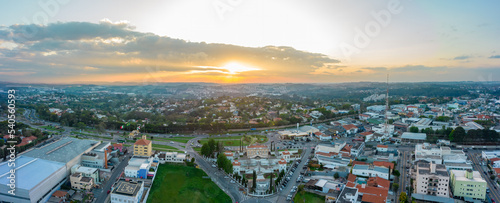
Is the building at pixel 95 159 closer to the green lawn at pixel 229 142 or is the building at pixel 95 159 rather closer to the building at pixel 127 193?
the building at pixel 127 193

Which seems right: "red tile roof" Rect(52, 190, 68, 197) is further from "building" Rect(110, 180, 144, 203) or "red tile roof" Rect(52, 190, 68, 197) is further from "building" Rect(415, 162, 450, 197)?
"building" Rect(415, 162, 450, 197)

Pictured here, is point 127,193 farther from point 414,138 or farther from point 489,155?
point 489,155

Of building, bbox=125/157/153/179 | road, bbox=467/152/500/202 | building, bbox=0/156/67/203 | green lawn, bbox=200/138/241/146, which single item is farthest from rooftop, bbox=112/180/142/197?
road, bbox=467/152/500/202

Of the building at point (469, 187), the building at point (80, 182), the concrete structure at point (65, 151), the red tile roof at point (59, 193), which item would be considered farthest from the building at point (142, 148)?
the building at point (469, 187)

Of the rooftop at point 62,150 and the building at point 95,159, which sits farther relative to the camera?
the building at point 95,159

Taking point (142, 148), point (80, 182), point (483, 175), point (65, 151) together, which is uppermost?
point (65, 151)

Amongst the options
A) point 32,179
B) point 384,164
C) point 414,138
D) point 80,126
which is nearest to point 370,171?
point 384,164

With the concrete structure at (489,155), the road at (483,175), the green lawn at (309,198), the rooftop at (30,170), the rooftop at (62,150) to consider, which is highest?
the rooftop at (62,150)
